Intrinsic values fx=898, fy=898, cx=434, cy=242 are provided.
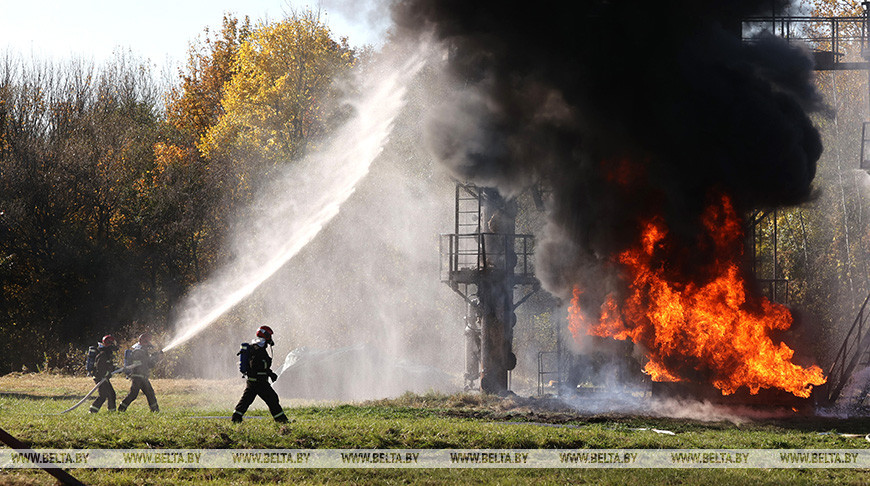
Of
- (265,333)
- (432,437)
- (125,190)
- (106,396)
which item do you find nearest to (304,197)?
(125,190)

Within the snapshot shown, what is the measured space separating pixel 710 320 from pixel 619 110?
246 inches

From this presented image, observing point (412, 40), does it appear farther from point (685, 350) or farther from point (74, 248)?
point (74, 248)

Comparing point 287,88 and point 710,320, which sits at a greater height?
point 287,88

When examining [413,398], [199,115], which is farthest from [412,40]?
[199,115]

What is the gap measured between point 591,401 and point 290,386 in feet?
42.3

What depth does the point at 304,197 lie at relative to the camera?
43312 mm

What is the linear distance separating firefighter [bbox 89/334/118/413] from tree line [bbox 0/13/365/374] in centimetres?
2419

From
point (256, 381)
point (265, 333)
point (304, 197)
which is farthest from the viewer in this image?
point (304, 197)

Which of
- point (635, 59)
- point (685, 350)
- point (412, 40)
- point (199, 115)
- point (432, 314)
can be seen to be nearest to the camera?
point (685, 350)

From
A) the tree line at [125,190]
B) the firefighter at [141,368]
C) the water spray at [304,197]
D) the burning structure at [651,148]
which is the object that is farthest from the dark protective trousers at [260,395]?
the tree line at [125,190]

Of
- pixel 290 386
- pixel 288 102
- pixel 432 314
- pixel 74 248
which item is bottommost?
pixel 290 386

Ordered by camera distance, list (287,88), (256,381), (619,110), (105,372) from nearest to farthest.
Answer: (256,381)
(105,372)
(619,110)
(287,88)

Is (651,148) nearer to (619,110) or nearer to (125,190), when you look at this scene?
(619,110)

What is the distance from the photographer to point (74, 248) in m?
46.8
